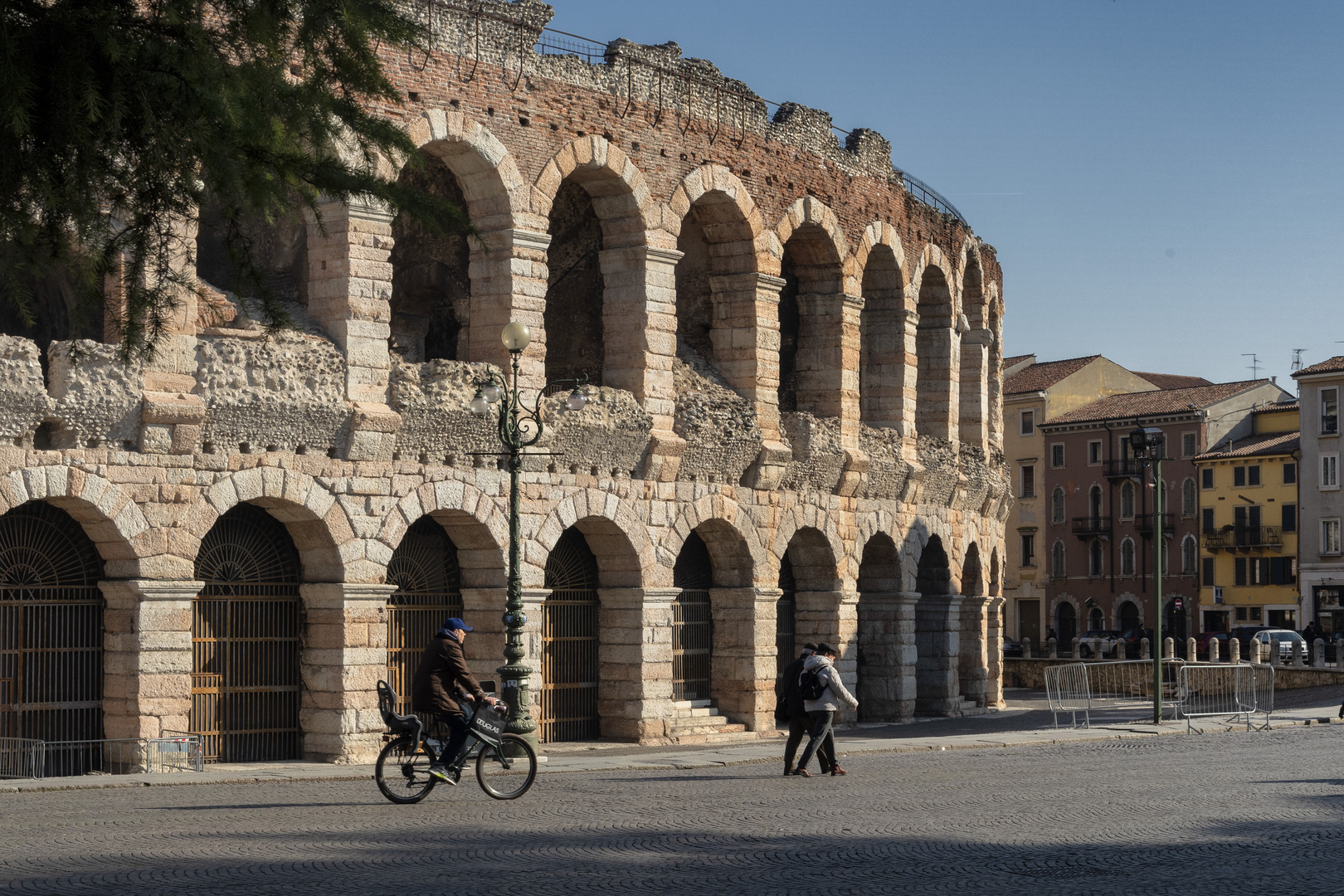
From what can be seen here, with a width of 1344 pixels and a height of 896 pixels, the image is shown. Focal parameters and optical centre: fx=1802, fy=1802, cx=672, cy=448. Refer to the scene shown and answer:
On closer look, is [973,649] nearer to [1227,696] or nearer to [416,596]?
[1227,696]

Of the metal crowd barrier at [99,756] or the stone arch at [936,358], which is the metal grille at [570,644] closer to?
the metal crowd barrier at [99,756]

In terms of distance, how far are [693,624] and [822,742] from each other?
8275 millimetres

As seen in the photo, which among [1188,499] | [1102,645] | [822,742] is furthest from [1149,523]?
[822,742]

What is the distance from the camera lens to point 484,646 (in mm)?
22922

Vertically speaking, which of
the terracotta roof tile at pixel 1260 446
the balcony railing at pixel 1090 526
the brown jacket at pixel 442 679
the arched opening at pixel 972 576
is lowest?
the brown jacket at pixel 442 679

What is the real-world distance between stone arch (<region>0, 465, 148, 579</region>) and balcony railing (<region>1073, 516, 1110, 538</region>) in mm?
55344

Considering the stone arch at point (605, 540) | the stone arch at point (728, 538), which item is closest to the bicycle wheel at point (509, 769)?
the stone arch at point (605, 540)

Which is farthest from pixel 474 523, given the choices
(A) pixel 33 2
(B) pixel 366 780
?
(A) pixel 33 2

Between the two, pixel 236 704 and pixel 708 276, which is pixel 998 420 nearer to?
pixel 708 276

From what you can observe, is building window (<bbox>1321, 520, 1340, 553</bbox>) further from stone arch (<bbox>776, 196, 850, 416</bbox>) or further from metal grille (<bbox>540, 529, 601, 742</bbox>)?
metal grille (<bbox>540, 529, 601, 742</bbox>)

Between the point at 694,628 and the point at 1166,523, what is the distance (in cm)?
4673

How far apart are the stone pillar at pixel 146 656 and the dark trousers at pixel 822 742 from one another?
22.0 ft

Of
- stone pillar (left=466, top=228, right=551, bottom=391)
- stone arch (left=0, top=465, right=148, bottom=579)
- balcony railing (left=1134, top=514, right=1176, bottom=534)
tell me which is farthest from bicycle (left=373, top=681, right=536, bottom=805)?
balcony railing (left=1134, top=514, right=1176, bottom=534)

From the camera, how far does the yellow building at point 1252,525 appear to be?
65.2m
